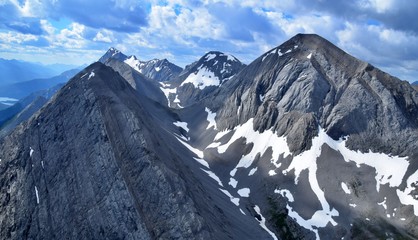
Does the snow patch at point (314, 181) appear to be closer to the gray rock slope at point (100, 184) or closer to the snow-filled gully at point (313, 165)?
the snow-filled gully at point (313, 165)

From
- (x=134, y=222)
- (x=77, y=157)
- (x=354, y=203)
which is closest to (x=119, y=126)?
(x=77, y=157)

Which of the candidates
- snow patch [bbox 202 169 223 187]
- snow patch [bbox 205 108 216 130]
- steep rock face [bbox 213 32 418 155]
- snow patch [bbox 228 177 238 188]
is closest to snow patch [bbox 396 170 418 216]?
steep rock face [bbox 213 32 418 155]

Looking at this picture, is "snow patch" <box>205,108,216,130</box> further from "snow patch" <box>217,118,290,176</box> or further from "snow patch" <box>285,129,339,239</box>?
"snow patch" <box>285,129,339,239</box>

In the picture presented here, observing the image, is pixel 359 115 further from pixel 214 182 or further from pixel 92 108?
pixel 92 108

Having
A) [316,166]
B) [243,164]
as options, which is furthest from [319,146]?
[243,164]

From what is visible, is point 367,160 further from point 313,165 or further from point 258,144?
point 258,144

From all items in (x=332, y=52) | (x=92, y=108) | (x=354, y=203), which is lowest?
(x=354, y=203)
